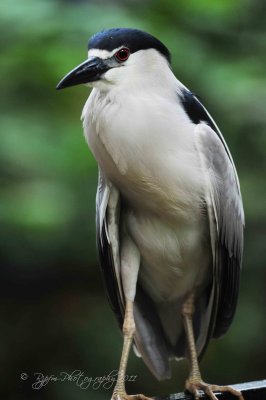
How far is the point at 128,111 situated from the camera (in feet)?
8.87

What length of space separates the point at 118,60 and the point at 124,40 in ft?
0.19

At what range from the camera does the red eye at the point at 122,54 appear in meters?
2.69

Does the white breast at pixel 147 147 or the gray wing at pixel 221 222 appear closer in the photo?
the white breast at pixel 147 147

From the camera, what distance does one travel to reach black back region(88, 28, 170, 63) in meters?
2.67

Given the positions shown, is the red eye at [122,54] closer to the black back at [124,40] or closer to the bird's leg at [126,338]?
the black back at [124,40]

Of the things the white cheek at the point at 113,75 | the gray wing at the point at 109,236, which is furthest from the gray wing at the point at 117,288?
the white cheek at the point at 113,75

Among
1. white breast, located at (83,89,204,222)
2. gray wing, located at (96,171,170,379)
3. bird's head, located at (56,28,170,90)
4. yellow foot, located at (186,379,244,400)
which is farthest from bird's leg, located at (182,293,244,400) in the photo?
bird's head, located at (56,28,170,90)

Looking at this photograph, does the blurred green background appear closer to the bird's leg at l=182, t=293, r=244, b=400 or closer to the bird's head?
the bird's leg at l=182, t=293, r=244, b=400

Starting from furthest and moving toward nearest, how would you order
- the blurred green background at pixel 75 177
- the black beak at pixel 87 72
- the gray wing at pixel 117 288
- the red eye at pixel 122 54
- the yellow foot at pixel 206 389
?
1. the blurred green background at pixel 75 177
2. the gray wing at pixel 117 288
3. the yellow foot at pixel 206 389
4. the red eye at pixel 122 54
5. the black beak at pixel 87 72

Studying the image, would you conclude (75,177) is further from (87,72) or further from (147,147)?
(87,72)

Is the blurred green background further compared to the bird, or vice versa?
the blurred green background

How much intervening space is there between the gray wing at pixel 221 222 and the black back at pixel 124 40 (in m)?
0.27

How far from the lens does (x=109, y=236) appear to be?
2.96 m

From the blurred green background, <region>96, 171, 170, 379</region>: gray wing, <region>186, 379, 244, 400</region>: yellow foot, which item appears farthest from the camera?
the blurred green background
